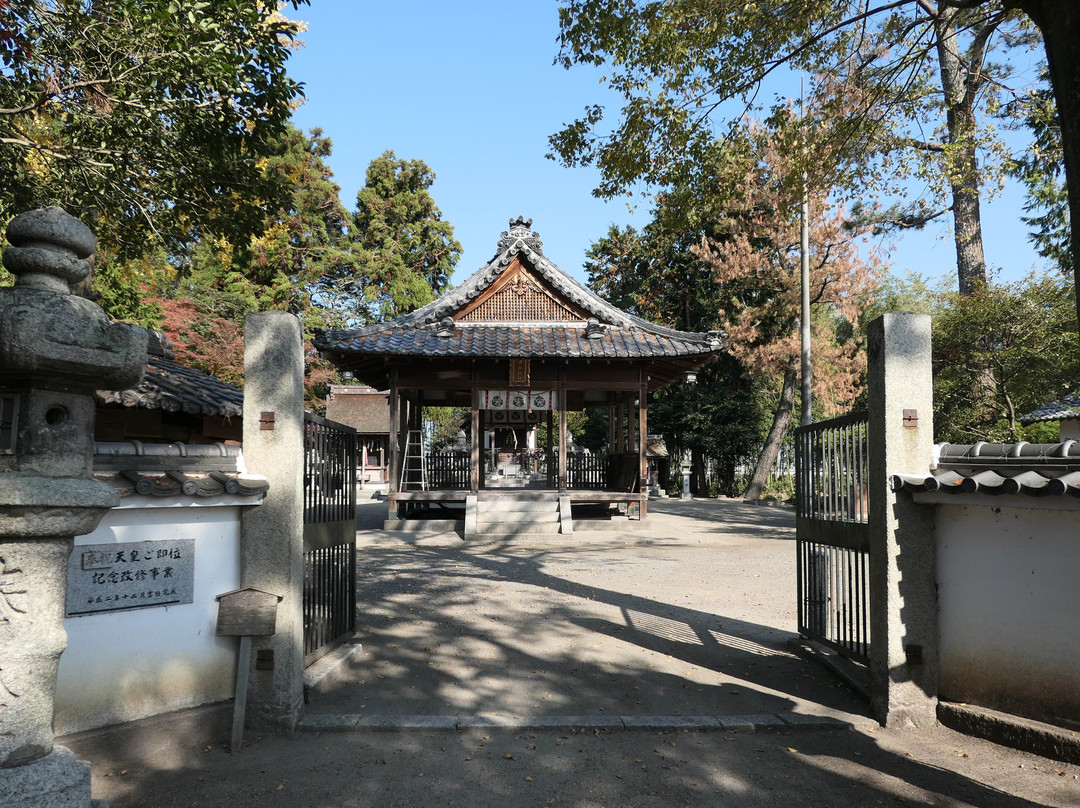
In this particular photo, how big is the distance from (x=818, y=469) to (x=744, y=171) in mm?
4431

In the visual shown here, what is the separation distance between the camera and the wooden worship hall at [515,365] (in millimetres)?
14961

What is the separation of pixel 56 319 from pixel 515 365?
1276cm

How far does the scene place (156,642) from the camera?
4391 millimetres

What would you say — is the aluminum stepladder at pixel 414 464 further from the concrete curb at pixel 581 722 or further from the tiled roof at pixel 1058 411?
the tiled roof at pixel 1058 411

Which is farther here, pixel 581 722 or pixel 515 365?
pixel 515 365

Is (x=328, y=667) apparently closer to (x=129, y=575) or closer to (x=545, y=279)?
(x=129, y=575)

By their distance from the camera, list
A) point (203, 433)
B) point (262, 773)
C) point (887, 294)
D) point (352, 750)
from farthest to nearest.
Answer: point (887, 294) → point (203, 433) → point (352, 750) → point (262, 773)

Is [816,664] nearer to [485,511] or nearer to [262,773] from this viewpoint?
[262,773]

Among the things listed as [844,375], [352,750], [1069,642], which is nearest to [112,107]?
[352,750]

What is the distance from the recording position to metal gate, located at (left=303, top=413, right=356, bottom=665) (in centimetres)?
529

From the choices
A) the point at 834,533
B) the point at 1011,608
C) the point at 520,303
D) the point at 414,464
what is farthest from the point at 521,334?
the point at 1011,608

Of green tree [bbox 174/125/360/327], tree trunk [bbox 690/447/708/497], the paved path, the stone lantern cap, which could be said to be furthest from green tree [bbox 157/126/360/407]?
the stone lantern cap

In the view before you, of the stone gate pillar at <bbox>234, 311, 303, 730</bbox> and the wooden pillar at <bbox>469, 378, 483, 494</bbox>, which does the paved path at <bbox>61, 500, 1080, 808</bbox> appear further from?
the wooden pillar at <bbox>469, 378, 483, 494</bbox>

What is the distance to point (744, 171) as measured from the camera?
28.5ft
